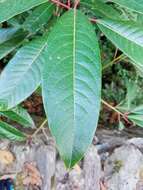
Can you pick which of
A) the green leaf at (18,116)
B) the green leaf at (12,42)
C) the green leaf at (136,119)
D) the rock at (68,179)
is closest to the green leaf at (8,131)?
the green leaf at (18,116)

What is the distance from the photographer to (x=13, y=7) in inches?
31.3

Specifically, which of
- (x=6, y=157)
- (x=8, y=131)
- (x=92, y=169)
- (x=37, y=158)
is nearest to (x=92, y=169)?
(x=92, y=169)

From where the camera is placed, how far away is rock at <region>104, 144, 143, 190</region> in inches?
72.0

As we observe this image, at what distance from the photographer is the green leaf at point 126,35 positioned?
29.9 inches

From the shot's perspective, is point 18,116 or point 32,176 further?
point 32,176

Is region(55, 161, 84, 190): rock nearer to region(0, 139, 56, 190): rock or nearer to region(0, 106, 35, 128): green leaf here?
region(0, 139, 56, 190): rock

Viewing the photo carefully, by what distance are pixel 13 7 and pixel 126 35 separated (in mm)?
242

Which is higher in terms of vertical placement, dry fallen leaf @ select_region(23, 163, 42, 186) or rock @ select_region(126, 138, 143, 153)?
rock @ select_region(126, 138, 143, 153)

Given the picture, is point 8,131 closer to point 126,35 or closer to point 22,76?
point 22,76

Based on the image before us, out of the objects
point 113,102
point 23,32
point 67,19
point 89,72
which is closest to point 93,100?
point 89,72

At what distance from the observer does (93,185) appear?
5.86 feet

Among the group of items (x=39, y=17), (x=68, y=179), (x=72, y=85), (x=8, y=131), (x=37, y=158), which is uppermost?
(x=39, y=17)

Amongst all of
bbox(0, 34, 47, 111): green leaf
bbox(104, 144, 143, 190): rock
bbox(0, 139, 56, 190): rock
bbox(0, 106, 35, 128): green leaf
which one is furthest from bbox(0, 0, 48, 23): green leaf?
bbox(104, 144, 143, 190): rock

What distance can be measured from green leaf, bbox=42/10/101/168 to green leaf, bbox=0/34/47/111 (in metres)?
0.12
